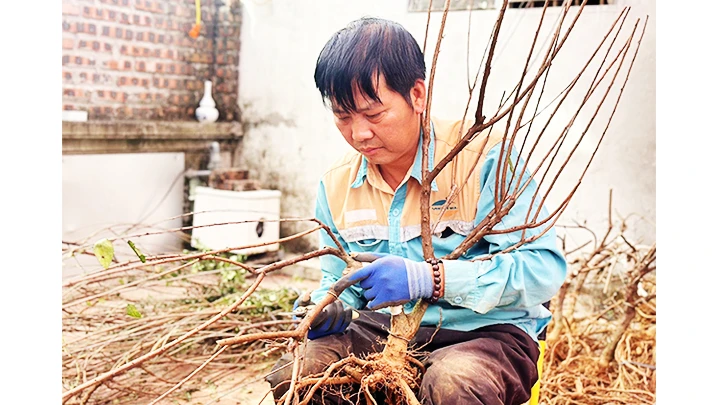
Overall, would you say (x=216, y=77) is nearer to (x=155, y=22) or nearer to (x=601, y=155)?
(x=155, y=22)

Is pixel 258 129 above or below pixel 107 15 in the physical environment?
below

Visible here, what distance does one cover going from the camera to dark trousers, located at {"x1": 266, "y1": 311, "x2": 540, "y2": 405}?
1.57m

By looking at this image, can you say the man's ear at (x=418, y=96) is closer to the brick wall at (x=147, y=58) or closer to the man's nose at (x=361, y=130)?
the man's nose at (x=361, y=130)

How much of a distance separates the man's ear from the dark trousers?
1.75ft

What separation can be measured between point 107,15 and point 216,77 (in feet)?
3.27

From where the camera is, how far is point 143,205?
518 cm

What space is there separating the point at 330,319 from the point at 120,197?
3498 mm

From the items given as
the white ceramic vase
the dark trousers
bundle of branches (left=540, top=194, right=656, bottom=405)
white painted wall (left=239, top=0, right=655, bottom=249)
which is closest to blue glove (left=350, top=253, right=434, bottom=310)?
the dark trousers

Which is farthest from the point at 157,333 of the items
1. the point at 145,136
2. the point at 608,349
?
the point at 145,136

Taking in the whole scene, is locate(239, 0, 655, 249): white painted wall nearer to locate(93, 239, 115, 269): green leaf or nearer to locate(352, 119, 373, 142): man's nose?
locate(352, 119, 373, 142): man's nose

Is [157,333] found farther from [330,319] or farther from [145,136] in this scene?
[145,136]

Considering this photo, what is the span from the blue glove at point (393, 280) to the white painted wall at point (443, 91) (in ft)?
5.56

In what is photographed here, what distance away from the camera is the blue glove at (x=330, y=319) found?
5.97ft
